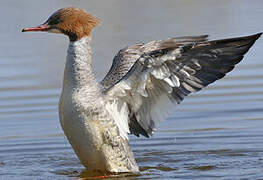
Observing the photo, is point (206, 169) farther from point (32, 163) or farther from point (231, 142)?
point (32, 163)

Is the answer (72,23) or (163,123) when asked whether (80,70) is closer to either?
(72,23)

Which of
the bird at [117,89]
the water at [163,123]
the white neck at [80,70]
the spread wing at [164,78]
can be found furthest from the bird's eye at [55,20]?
the water at [163,123]

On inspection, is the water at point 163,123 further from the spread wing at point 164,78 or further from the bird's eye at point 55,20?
the bird's eye at point 55,20

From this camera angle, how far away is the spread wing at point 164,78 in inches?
342

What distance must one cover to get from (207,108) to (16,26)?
20.9 feet

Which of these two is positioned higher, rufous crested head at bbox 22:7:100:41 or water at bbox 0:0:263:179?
rufous crested head at bbox 22:7:100:41

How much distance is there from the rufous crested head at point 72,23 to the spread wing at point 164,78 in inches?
28.2

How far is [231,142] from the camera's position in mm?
10844

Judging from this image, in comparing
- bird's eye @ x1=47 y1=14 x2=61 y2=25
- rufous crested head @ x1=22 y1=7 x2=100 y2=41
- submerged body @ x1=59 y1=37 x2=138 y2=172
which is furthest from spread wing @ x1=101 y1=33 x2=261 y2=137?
bird's eye @ x1=47 y1=14 x2=61 y2=25

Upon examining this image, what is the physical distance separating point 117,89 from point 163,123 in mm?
2867

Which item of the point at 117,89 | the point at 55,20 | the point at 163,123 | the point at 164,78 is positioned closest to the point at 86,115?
the point at 117,89

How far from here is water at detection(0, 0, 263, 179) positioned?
1009 centimetres

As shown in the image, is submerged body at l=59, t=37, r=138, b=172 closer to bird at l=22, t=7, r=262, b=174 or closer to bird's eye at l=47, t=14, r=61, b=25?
bird at l=22, t=7, r=262, b=174

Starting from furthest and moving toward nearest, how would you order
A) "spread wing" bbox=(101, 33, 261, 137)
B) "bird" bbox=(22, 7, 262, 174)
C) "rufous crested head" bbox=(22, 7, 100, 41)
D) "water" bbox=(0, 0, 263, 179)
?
1. "water" bbox=(0, 0, 263, 179)
2. "rufous crested head" bbox=(22, 7, 100, 41)
3. "bird" bbox=(22, 7, 262, 174)
4. "spread wing" bbox=(101, 33, 261, 137)
